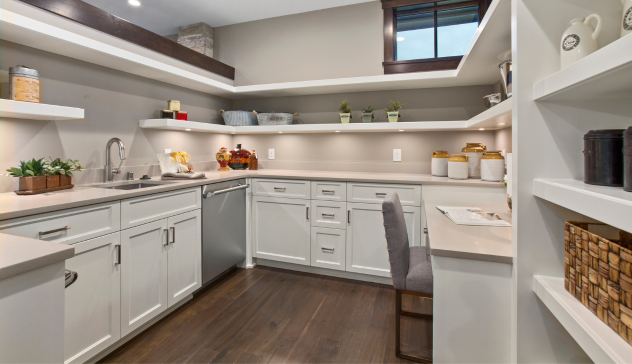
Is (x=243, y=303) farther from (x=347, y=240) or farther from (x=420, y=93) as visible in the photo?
(x=420, y=93)

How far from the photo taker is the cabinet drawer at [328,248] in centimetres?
264

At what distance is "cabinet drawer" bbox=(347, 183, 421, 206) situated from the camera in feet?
7.94

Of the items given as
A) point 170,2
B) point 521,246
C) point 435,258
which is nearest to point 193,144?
point 170,2

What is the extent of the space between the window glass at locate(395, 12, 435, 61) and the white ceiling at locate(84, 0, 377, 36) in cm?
47

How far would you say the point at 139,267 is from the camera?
5.90 ft

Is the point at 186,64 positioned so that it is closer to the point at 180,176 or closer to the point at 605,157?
the point at 180,176

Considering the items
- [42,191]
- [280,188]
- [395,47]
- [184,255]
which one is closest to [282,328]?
[184,255]

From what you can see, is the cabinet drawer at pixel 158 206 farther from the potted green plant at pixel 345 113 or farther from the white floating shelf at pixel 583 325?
the white floating shelf at pixel 583 325

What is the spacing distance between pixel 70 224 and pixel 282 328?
4.18 feet

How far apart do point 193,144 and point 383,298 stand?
2256 millimetres

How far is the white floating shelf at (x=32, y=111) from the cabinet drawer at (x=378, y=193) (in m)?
1.90

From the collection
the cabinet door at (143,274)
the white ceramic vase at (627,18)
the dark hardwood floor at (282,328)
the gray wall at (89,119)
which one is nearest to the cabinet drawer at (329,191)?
the dark hardwood floor at (282,328)

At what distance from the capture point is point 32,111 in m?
1.59

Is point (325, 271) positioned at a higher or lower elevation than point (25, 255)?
lower
